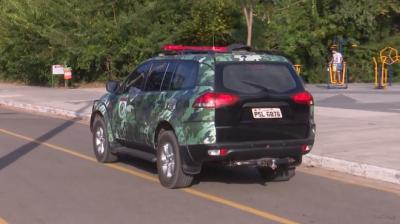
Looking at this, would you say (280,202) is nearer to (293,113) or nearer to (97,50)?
(293,113)

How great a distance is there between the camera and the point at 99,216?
7730 millimetres

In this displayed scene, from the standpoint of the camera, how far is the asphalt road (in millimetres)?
7723

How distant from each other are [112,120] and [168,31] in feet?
71.0

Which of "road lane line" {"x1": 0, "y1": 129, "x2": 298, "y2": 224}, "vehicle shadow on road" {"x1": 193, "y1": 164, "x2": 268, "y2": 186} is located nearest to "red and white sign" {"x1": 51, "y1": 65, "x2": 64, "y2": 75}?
"road lane line" {"x1": 0, "y1": 129, "x2": 298, "y2": 224}

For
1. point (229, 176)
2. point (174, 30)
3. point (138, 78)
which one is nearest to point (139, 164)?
Result: point (138, 78)

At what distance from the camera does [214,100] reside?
28.6 feet

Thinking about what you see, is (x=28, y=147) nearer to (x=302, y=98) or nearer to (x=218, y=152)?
(x=218, y=152)

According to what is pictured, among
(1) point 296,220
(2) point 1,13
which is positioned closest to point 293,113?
(1) point 296,220

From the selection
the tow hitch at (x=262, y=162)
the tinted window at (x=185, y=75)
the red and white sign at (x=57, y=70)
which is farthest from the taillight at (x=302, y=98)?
the red and white sign at (x=57, y=70)

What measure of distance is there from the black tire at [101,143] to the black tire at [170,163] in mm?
2138

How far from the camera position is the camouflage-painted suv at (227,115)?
28.8 ft

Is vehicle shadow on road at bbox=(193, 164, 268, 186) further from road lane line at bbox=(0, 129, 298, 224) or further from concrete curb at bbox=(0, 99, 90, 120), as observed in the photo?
concrete curb at bbox=(0, 99, 90, 120)

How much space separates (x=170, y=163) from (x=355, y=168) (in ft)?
9.20

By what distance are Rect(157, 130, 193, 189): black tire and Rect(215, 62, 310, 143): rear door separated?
746mm
